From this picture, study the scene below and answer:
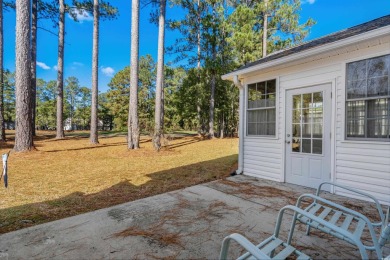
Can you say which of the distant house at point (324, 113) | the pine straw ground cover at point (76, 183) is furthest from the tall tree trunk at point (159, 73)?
the distant house at point (324, 113)

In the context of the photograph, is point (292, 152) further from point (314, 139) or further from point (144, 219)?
point (144, 219)

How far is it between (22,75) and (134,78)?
4013 millimetres

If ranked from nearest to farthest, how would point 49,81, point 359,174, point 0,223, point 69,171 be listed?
point 0,223, point 359,174, point 69,171, point 49,81

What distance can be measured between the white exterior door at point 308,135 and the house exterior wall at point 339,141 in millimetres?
109

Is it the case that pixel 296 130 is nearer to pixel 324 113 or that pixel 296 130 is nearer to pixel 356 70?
pixel 324 113

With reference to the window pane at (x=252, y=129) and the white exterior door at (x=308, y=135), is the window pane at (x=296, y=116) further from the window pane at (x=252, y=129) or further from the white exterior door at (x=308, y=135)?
the window pane at (x=252, y=129)

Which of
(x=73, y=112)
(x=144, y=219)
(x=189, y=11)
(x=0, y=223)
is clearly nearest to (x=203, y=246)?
(x=144, y=219)

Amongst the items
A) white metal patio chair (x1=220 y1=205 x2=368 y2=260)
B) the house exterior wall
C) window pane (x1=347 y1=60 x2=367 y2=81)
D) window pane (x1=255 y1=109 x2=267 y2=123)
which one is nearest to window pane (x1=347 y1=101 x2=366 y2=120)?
the house exterior wall

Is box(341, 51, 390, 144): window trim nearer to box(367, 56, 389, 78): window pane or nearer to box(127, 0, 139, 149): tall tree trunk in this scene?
box(367, 56, 389, 78): window pane

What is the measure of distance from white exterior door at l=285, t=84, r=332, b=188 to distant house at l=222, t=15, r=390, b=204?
2 cm

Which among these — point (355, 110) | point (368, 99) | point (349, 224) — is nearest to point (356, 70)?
point (368, 99)

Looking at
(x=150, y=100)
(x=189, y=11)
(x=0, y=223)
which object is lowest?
(x=0, y=223)

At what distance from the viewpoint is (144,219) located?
2.97 meters

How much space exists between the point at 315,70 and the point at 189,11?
14.9 meters
